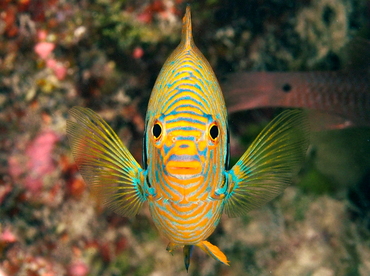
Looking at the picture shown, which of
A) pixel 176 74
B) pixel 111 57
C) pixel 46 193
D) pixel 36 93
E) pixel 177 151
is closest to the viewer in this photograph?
pixel 177 151

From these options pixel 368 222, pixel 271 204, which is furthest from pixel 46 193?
pixel 368 222

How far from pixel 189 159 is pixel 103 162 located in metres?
0.99

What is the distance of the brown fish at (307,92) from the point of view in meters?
3.65

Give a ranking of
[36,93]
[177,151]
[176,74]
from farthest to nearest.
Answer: [36,93] → [176,74] → [177,151]

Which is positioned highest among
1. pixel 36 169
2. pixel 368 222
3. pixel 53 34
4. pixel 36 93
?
pixel 53 34

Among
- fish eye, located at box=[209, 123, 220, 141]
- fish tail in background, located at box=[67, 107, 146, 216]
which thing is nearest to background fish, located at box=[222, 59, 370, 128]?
fish tail in background, located at box=[67, 107, 146, 216]

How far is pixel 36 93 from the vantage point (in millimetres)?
3479

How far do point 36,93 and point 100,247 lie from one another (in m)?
1.93

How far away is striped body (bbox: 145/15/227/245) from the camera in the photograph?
155 centimetres

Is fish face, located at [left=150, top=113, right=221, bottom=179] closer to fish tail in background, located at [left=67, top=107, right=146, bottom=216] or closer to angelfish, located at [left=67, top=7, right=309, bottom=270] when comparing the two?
angelfish, located at [left=67, top=7, right=309, bottom=270]

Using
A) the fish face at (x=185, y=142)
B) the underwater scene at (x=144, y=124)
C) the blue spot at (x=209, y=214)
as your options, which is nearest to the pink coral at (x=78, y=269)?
the underwater scene at (x=144, y=124)

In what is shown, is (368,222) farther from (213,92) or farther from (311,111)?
(213,92)

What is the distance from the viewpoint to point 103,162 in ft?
7.43

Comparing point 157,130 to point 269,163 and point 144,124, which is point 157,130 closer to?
point 269,163
